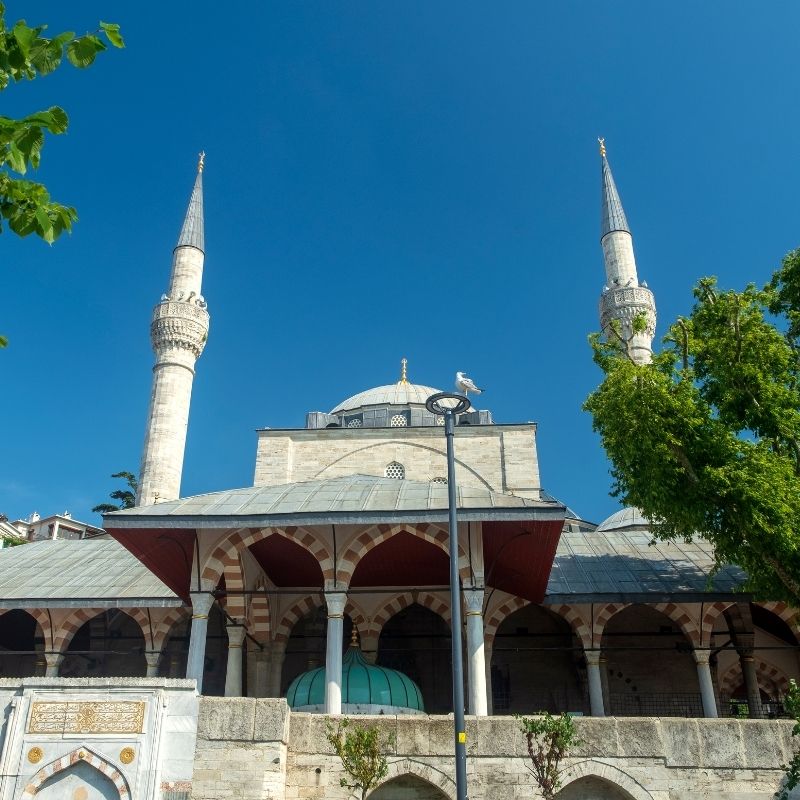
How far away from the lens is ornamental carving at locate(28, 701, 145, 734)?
9.24 metres

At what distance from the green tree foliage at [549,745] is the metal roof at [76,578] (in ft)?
28.5

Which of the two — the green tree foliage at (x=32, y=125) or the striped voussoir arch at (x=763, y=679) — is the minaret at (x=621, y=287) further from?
the green tree foliage at (x=32, y=125)

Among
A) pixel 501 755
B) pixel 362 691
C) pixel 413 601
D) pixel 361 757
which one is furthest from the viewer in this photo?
pixel 413 601

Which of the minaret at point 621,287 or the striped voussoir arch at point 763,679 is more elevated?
the minaret at point 621,287

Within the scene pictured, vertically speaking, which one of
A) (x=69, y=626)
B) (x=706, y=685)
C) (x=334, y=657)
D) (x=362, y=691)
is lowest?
(x=362, y=691)

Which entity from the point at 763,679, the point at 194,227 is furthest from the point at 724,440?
the point at 194,227

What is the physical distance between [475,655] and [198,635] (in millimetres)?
4195

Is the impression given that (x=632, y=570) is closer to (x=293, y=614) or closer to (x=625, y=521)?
(x=293, y=614)

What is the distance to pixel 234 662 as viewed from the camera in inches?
559

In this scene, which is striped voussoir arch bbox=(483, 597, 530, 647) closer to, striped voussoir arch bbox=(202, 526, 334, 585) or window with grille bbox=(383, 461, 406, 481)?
striped voussoir arch bbox=(202, 526, 334, 585)

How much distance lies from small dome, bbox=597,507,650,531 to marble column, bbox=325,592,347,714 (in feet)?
45.8

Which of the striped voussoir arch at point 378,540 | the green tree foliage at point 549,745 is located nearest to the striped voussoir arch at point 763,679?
the striped voussoir arch at point 378,540

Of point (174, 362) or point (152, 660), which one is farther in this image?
point (174, 362)

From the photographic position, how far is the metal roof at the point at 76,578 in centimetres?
1580
